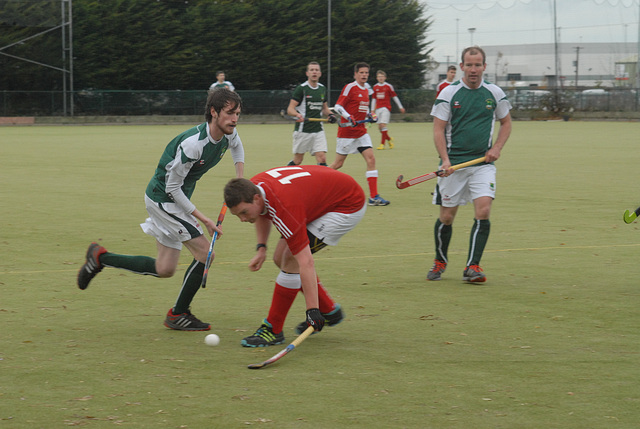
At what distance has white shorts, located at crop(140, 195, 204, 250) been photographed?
5586mm

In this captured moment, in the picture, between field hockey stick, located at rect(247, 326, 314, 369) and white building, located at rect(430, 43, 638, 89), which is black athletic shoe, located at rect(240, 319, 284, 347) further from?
white building, located at rect(430, 43, 638, 89)

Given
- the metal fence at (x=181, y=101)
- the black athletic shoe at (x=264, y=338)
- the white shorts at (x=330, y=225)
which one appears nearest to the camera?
the black athletic shoe at (x=264, y=338)

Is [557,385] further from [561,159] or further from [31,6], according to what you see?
[31,6]

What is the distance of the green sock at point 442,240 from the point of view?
7.35 meters

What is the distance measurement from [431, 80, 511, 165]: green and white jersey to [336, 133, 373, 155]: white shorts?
5.50 metres

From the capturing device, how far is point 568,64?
4122 centimetres

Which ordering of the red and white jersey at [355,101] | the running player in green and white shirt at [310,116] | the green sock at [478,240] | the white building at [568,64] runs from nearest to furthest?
the green sock at [478,240]
the red and white jersey at [355,101]
the running player in green and white shirt at [310,116]
the white building at [568,64]

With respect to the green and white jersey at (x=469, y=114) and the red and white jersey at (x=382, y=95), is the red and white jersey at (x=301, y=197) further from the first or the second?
the red and white jersey at (x=382, y=95)

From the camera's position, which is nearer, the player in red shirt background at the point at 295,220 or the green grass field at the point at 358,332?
the green grass field at the point at 358,332

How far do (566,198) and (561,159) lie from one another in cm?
685

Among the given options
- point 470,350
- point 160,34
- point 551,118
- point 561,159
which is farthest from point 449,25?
point 470,350

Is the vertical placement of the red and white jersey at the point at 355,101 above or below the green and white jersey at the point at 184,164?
above

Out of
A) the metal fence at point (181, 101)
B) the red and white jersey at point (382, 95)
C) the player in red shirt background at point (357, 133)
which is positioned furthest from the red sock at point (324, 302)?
the metal fence at point (181, 101)

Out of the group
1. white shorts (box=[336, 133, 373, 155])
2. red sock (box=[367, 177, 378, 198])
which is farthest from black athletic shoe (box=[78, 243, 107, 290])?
white shorts (box=[336, 133, 373, 155])
